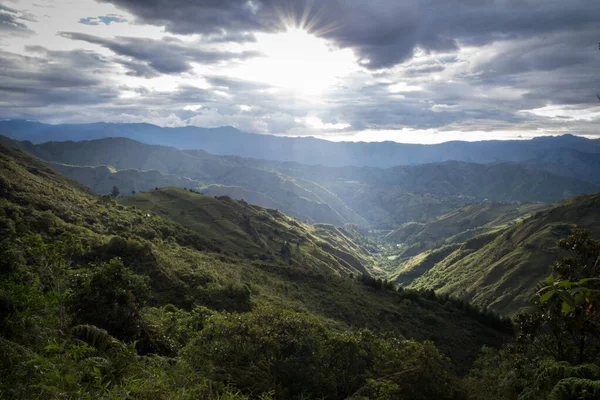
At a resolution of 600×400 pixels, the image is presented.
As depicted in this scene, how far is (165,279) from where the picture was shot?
132ft

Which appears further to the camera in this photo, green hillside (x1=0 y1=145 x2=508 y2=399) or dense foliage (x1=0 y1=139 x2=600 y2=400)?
green hillside (x1=0 y1=145 x2=508 y2=399)

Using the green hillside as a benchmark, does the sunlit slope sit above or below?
below

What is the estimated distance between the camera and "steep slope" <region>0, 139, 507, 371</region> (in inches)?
584

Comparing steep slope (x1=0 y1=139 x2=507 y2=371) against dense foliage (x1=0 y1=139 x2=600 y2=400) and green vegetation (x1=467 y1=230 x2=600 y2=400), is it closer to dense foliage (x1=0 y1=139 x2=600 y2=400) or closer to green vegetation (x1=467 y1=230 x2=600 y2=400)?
dense foliage (x1=0 y1=139 x2=600 y2=400)

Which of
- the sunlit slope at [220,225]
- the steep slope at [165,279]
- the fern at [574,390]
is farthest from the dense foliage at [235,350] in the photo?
the sunlit slope at [220,225]

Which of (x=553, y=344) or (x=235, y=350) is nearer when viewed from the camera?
(x=235, y=350)

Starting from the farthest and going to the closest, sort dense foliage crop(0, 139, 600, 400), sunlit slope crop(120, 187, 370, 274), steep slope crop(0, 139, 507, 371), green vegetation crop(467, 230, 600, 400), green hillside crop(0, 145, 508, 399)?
1. sunlit slope crop(120, 187, 370, 274)
2. steep slope crop(0, 139, 507, 371)
3. green vegetation crop(467, 230, 600, 400)
4. green hillside crop(0, 145, 508, 399)
5. dense foliage crop(0, 139, 600, 400)

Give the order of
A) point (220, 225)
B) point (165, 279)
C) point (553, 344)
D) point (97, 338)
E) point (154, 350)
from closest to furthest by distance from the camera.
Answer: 1. point (97, 338)
2. point (154, 350)
3. point (553, 344)
4. point (165, 279)
5. point (220, 225)

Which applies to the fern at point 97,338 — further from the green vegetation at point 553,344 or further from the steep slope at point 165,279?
the green vegetation at point 553,344

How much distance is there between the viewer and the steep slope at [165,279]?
14.8 m

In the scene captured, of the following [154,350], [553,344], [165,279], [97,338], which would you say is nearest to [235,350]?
[154,350]

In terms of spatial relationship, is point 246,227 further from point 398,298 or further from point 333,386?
point 333,386

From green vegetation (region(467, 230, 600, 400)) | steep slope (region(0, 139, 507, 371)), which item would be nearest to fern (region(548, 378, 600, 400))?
green vegetation (region(467, 230, 600, 400))

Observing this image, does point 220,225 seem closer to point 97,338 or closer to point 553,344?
point 97,338
